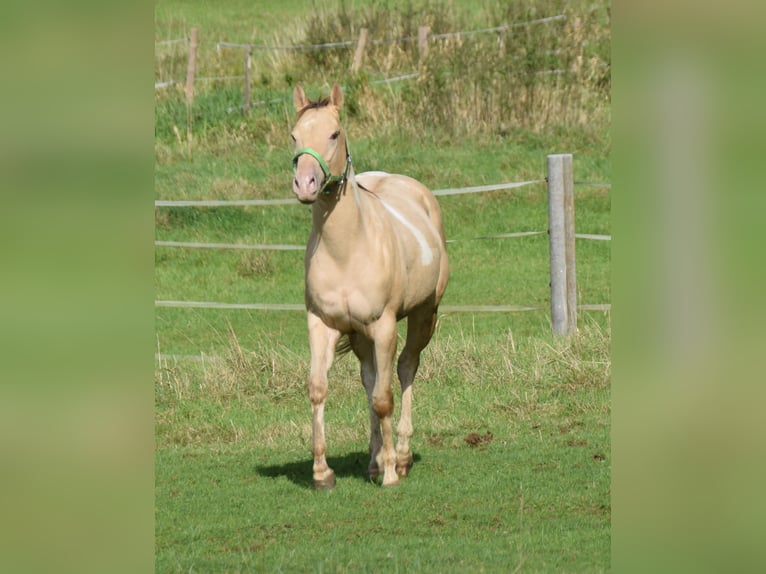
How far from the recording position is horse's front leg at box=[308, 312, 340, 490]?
644 centimetres

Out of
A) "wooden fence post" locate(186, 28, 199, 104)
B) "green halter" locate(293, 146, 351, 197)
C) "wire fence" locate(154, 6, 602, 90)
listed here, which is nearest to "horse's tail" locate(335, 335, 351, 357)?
"green halter" locate(293, 146, 351, 197)

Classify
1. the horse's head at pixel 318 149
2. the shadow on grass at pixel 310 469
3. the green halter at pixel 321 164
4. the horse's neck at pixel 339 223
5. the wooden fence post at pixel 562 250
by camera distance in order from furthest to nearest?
1. the wooden fence post at pixel 562 250
2. the shadow on grass at pixel 310 469
3. the horse's neck at pixel 339 223
4. the green halter at pixel 321 164
5. the horse's head at pixel 318 149

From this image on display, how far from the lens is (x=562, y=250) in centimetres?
1068

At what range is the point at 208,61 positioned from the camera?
2116 cm

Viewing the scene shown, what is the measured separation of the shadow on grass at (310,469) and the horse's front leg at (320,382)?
5.3 inches

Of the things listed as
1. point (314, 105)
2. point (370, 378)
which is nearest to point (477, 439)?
point (370, 378)

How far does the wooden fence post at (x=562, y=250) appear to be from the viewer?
1066 cm

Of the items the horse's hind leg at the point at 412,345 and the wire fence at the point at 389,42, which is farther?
the wire fence at the point at 389,42

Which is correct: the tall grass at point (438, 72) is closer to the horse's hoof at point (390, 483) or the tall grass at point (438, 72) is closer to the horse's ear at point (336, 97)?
the horse's ear at point (336, 97)

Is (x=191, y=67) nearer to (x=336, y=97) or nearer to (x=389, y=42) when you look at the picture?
(x=389, y=42)

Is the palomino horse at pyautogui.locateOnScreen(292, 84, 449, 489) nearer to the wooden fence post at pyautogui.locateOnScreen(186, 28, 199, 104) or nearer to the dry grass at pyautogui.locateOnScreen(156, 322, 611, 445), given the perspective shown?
the dry grass at pyautogui.locateOnScreen(156, 322, 611, 445)

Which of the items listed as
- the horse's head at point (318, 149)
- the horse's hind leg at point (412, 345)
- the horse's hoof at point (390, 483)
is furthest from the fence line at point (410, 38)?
the horse's hoof at point (390, 483)
